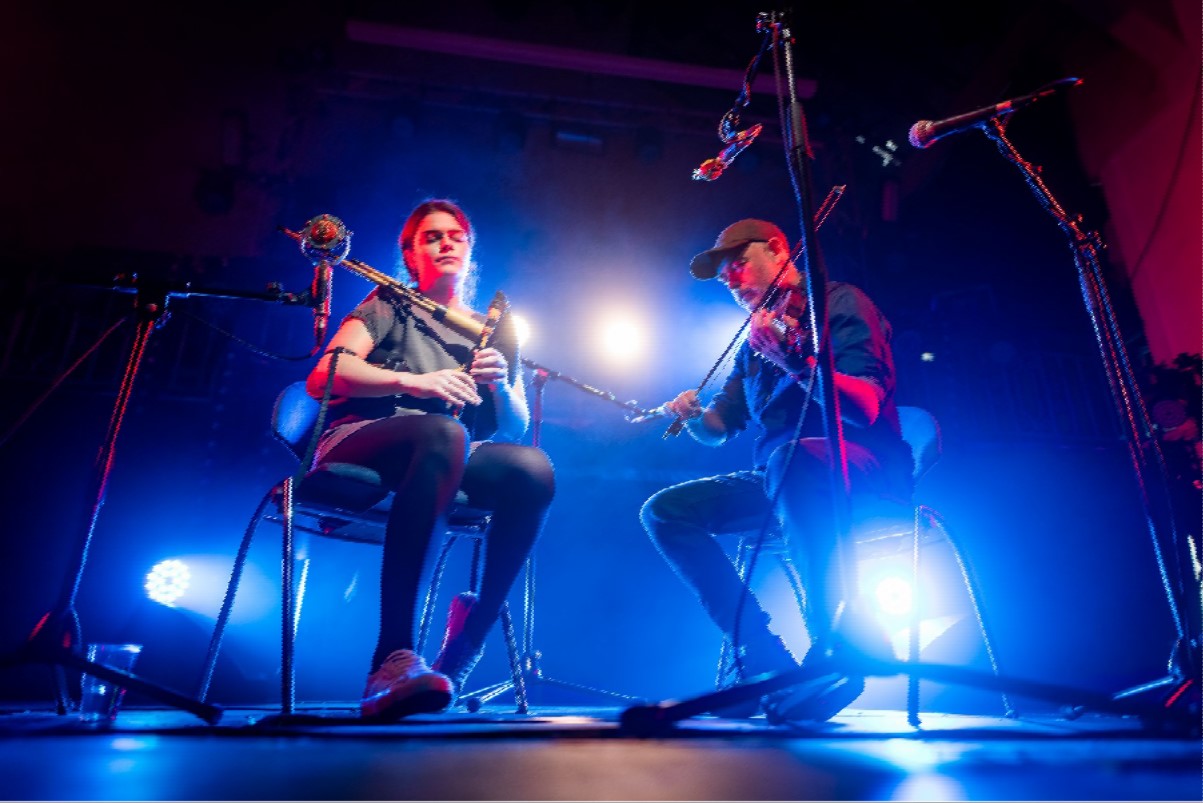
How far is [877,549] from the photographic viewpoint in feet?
7.29

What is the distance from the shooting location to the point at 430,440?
1.72 m

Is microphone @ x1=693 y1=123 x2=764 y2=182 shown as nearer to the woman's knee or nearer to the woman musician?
the woman musician

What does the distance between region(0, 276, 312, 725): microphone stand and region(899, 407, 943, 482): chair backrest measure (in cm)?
185

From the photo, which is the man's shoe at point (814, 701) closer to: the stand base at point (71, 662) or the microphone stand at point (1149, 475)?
the microphone stand at point (1149, 475)

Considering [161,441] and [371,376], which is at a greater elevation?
[161,441]

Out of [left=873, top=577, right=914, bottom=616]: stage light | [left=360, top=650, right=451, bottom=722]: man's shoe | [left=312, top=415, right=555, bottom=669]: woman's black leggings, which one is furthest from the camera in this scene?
[left=873, top=577, right=914, bottom=616]: stage light

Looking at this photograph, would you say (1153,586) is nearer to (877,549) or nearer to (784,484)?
(877,549)

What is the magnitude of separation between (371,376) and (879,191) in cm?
487

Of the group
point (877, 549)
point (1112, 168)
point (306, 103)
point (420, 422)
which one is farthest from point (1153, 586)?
point (306, 103)

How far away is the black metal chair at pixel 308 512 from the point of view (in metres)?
1.71

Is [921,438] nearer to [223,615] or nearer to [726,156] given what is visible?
[726,156]

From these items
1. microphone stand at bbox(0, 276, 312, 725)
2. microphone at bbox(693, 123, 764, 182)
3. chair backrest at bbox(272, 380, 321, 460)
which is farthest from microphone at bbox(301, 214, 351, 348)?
microphone at bbox(693, 123, 764, 182)

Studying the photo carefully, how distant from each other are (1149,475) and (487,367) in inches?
73.1

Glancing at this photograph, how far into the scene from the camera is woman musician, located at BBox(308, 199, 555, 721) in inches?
60.7
